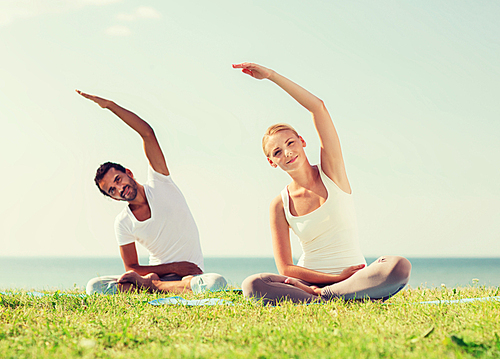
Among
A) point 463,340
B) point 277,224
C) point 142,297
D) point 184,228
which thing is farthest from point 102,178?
point 463,340

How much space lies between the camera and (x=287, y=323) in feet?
9.80

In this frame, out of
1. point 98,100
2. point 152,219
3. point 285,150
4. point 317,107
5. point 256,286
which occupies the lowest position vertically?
point 256,286

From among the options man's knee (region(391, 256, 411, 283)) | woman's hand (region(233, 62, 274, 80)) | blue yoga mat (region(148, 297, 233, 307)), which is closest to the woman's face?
woman's hand (region(233, 62, 274, 80))

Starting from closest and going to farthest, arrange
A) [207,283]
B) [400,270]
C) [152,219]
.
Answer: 1. [400,270]
2. [207,283]
3. [152,219]

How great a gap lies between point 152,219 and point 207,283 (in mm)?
1399

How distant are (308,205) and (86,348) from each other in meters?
2.71

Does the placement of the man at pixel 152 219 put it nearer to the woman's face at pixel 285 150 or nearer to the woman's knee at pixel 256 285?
the woman's knee at pixel 256 285

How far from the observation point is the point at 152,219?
6262 millimetres

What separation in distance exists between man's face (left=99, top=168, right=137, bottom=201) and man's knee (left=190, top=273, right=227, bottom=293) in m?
1.54

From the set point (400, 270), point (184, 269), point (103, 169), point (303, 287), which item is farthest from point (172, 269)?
point (400, 270)

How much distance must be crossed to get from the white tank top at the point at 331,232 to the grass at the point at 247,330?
1.90 feet

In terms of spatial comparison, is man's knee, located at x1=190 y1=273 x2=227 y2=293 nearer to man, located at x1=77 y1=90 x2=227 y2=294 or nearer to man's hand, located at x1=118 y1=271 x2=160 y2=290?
man, located at x1=77 y1=90 x2=227 y2=294

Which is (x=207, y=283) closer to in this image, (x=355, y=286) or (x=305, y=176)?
(x=305, y=176)

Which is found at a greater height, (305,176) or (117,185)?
(117,185)
